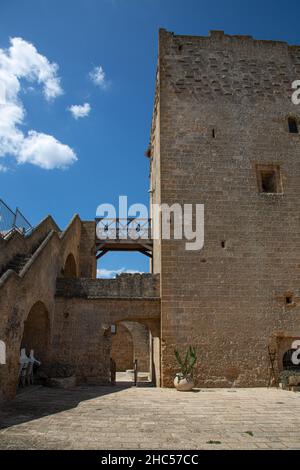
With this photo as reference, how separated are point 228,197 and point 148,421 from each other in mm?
7697

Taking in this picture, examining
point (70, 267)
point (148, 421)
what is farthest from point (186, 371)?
point (70, 267)

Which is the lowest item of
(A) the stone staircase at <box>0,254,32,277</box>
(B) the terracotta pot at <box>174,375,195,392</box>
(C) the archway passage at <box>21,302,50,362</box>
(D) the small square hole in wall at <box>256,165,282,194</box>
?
(B) the terracotta pot at <box>174,375,195,392</box>

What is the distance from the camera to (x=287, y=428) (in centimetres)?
511

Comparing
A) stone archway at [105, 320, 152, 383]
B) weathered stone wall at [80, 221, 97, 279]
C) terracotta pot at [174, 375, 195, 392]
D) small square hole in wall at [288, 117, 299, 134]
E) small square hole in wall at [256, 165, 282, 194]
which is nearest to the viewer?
terracotta pot at [174, 375, 195, 392]

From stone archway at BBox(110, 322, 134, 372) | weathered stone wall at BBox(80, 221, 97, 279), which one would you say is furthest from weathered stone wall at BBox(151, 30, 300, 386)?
stone archway at BBox(110, 322, 134, 372)

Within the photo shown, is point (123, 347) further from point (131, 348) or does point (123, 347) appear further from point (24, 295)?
point (24, 295)

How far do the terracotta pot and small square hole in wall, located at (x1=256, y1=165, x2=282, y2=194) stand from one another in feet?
20.6

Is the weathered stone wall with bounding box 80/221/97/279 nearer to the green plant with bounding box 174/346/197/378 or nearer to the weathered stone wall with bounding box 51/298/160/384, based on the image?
the weathered stone wall with bounding box 51/298/160/384

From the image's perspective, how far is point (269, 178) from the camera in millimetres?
12336

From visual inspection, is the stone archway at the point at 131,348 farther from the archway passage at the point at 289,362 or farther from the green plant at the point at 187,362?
the archway passage at the point at 289,362

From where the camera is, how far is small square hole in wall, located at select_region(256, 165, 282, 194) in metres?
12.0

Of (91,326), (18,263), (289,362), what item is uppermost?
(18,263)
